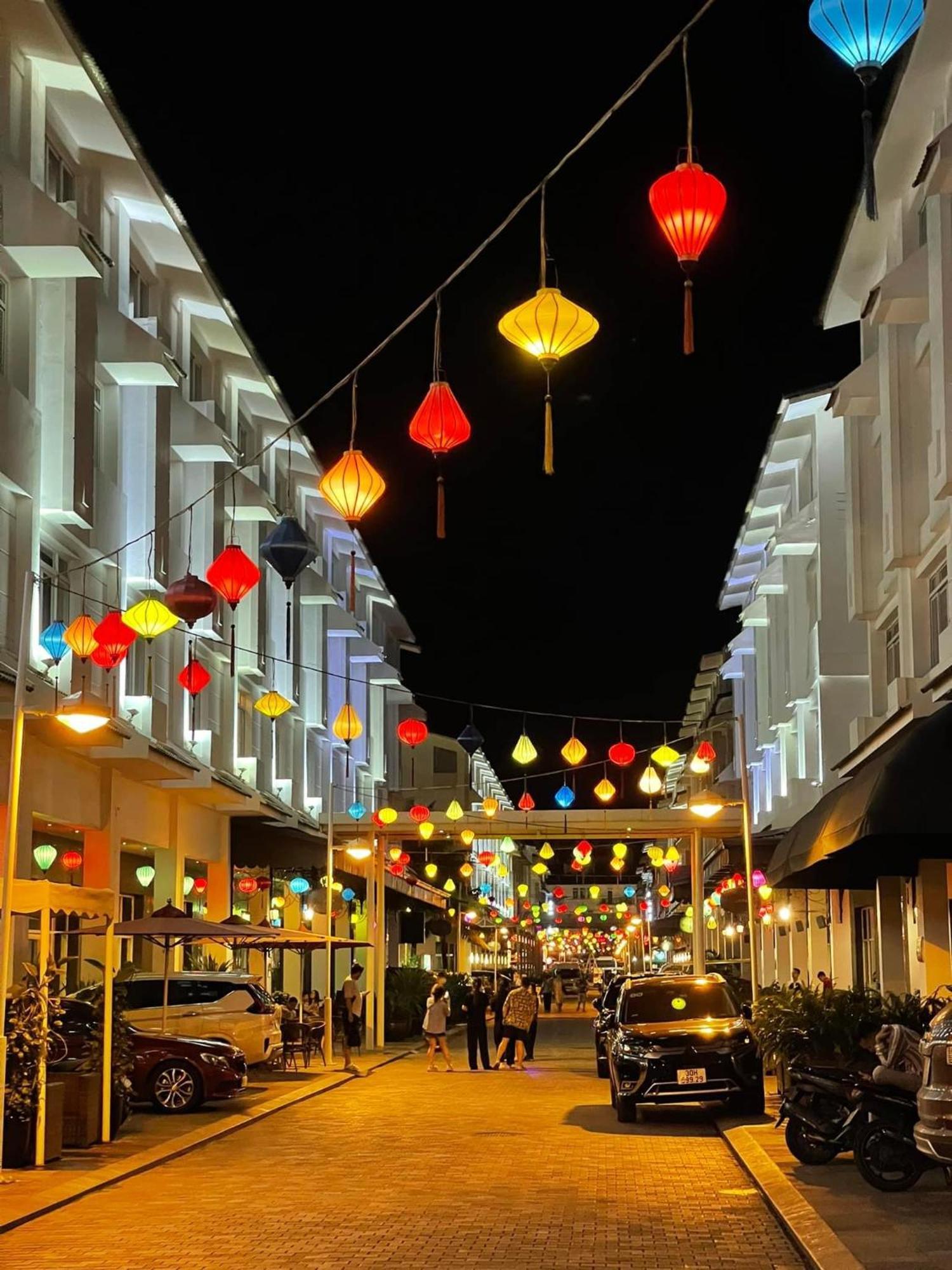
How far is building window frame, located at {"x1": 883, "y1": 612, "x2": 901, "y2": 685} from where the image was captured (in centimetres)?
2647

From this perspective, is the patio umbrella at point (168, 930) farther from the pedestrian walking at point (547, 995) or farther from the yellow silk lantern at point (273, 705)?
the pedestrian walking at point (547, 995)

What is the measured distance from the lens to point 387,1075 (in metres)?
33.5

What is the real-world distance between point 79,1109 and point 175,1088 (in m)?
4.99

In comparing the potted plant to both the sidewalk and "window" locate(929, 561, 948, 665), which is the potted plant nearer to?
the sidewalk

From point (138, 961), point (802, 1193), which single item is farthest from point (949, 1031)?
point (138, 961)

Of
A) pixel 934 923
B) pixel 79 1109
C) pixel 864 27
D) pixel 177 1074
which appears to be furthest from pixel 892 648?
pixel 864 27

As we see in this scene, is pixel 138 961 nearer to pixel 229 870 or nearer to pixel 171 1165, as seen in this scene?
pixel 229 870

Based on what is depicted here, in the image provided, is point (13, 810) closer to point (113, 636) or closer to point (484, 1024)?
point (113, 636)

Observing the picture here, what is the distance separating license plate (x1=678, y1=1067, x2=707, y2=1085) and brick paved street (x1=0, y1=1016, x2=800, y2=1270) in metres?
0.65

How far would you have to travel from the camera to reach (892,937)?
2923 centimetres

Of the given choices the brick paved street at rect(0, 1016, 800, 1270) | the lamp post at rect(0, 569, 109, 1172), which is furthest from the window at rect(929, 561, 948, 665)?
the lamp post at rect(0, 569, 109, 1172)

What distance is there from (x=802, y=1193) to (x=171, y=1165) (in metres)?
7.19

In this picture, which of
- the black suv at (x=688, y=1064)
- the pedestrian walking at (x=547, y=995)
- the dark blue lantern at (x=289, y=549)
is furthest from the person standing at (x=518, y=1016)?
the pedestrian walking at (x=547, y=995)

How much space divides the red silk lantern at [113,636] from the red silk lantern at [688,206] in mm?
14350
